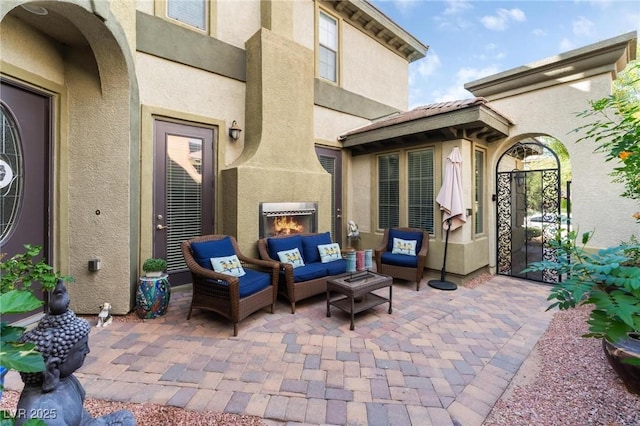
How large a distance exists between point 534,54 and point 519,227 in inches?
138

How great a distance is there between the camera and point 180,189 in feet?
15.3

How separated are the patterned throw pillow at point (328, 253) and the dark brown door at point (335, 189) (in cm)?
192

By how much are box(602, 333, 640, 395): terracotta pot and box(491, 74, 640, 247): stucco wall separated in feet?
10.2

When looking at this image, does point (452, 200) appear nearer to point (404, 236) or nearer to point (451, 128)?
point (404, 236)

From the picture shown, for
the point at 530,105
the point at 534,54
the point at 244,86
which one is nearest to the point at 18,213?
the point at 244,86

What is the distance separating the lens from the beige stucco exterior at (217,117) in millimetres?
3545

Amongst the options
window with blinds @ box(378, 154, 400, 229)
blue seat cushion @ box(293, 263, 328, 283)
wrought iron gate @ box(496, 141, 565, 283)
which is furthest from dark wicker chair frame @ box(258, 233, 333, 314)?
wrought iron gate @ box(496, 141, 565, 283)

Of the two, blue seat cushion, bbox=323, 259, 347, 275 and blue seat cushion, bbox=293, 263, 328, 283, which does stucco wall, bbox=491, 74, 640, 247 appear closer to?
blue seat cushion, bbox=323, 259, 347, 275

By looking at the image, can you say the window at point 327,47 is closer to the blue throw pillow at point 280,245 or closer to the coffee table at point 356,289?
the blue throw pillow at point 280,245

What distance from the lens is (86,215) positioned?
143 inches

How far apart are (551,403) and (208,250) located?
12.4 feet

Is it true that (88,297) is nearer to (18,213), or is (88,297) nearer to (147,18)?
(18,213)

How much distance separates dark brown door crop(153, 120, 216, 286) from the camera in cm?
444

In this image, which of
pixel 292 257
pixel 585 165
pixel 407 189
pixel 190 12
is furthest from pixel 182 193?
pixel 585 165
